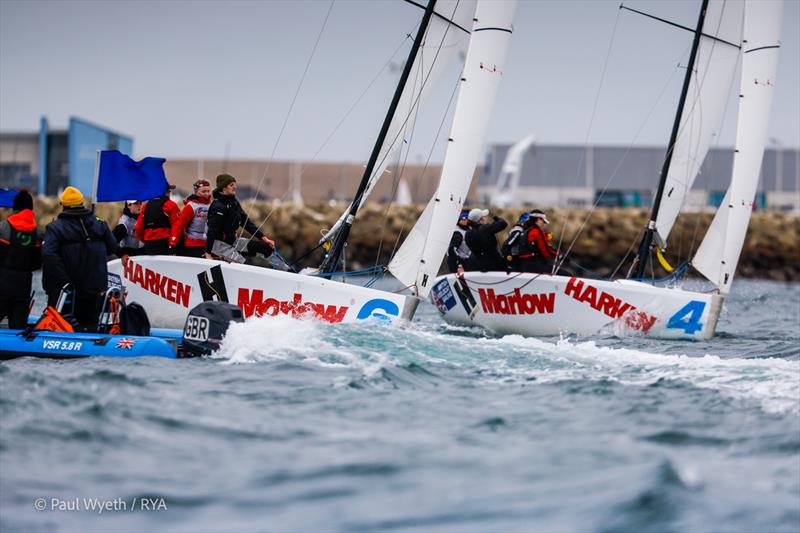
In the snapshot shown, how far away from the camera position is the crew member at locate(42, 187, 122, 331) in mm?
9414

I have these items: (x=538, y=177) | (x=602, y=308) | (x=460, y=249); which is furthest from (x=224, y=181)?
(x=538, y=177)

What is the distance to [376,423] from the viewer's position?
670cm

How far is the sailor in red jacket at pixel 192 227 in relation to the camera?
12422 mm

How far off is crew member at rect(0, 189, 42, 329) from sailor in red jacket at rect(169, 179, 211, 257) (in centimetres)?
280

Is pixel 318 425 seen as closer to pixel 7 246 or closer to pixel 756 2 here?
pixel 7 246

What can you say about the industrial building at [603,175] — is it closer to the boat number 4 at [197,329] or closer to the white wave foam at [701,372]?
the white wave foam at [701,372]

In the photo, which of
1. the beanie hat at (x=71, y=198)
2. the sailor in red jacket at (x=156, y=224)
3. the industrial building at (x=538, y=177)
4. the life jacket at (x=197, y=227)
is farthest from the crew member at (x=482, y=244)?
the industrial building at (x=538, y=177)

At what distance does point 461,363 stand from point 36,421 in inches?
159

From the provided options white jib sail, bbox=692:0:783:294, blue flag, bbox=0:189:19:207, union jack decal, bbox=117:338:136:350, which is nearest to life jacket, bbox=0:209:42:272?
union jack decal, bbox=117:338:136:350

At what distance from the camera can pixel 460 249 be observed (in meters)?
15.8

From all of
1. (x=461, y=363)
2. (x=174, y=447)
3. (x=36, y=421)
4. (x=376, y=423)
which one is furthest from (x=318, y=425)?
(x=461, y=363)

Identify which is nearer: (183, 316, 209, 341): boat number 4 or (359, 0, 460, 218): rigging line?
(183, 316, 209, 341): boat number 4

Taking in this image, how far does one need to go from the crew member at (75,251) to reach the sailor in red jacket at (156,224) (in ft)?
9.09

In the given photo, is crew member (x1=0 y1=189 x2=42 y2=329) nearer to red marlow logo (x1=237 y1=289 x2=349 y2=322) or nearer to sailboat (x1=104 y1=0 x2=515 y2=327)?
sailboat (x1=104 y1=0 x2=515 y2=327)
